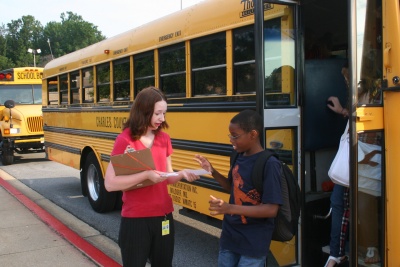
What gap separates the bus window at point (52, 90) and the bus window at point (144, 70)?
3.28 m

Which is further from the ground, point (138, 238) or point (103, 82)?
point (103, 82)

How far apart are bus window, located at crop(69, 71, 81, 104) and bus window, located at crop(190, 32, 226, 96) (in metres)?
3.31

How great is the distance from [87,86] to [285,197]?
16.3ft

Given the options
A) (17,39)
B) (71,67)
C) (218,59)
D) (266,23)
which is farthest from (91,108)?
(17,39)

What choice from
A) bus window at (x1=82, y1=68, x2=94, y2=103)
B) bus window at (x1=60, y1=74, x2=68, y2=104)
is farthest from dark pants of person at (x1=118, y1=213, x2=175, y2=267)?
bus window at (x1=60, y1=74, x2=68, y2=104)

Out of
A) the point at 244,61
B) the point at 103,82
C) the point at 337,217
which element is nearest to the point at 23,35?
the point at 103,82

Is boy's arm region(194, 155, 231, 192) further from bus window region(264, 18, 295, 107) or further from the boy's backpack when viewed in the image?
bus window region(264, 18, 295, 107)

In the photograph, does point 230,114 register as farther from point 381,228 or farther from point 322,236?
point 381,228

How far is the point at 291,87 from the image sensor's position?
3264 millimetres

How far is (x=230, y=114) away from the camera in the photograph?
3.68m

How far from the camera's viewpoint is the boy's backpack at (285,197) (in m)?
2.29

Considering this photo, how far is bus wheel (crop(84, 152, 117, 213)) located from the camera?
625 cm

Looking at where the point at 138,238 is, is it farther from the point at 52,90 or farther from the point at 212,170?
the point at 52,90

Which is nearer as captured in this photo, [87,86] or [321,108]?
[321,108]
